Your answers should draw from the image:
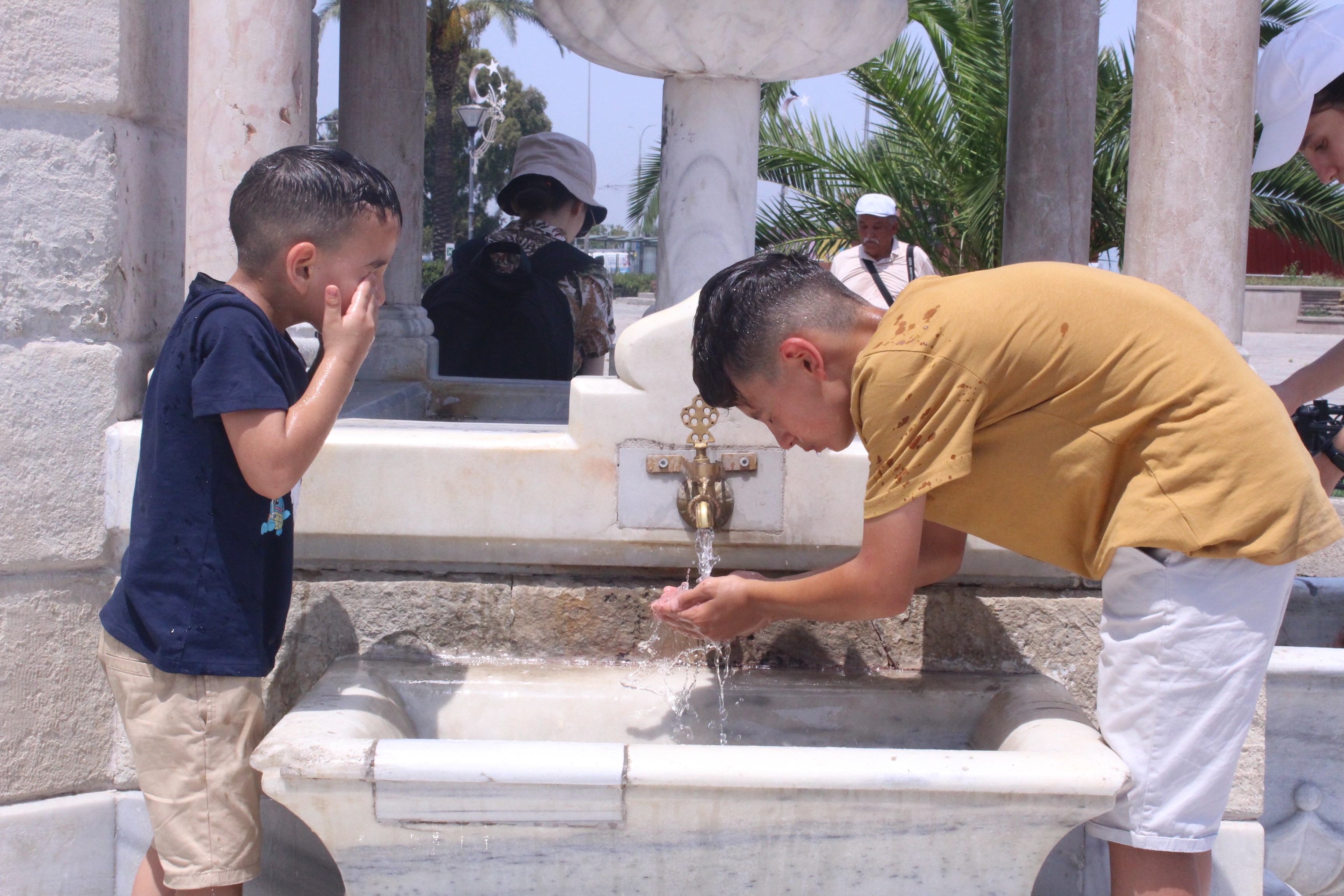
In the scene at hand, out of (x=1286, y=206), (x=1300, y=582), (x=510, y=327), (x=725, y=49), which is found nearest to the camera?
(x=725, y=49)

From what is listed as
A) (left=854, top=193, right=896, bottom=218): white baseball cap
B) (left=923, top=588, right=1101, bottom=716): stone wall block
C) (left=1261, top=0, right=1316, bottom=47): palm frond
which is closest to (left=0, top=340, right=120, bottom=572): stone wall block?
(left=923, top=588, right=1101, bottom=716): stone wall block

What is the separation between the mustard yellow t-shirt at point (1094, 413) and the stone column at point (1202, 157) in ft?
4.13

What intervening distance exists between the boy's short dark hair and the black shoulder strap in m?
4.20

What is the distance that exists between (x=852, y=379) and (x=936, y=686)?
2.71ft

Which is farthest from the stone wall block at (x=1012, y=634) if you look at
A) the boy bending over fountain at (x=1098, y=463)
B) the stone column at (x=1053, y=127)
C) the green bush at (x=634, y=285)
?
the green bush at (x=634, y=285)

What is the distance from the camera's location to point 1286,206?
10453 millimetres

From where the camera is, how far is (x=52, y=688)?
2.30 meters

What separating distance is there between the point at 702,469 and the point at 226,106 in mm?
1184

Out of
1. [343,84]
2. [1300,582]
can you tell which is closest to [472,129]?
[343,84]

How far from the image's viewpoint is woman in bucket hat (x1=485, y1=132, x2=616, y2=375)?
417 cm

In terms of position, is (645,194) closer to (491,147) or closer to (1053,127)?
(1053,127)

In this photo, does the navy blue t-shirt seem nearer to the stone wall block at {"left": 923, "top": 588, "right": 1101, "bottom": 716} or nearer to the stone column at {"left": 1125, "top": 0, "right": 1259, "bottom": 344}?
the stone wall block at {"left": 923, "top": 588, "right": 1101, "bottom": 716}

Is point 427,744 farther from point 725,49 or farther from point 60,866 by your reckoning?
point 725,49

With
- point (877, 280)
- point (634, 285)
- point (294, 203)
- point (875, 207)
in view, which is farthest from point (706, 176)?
point (634, 285)
